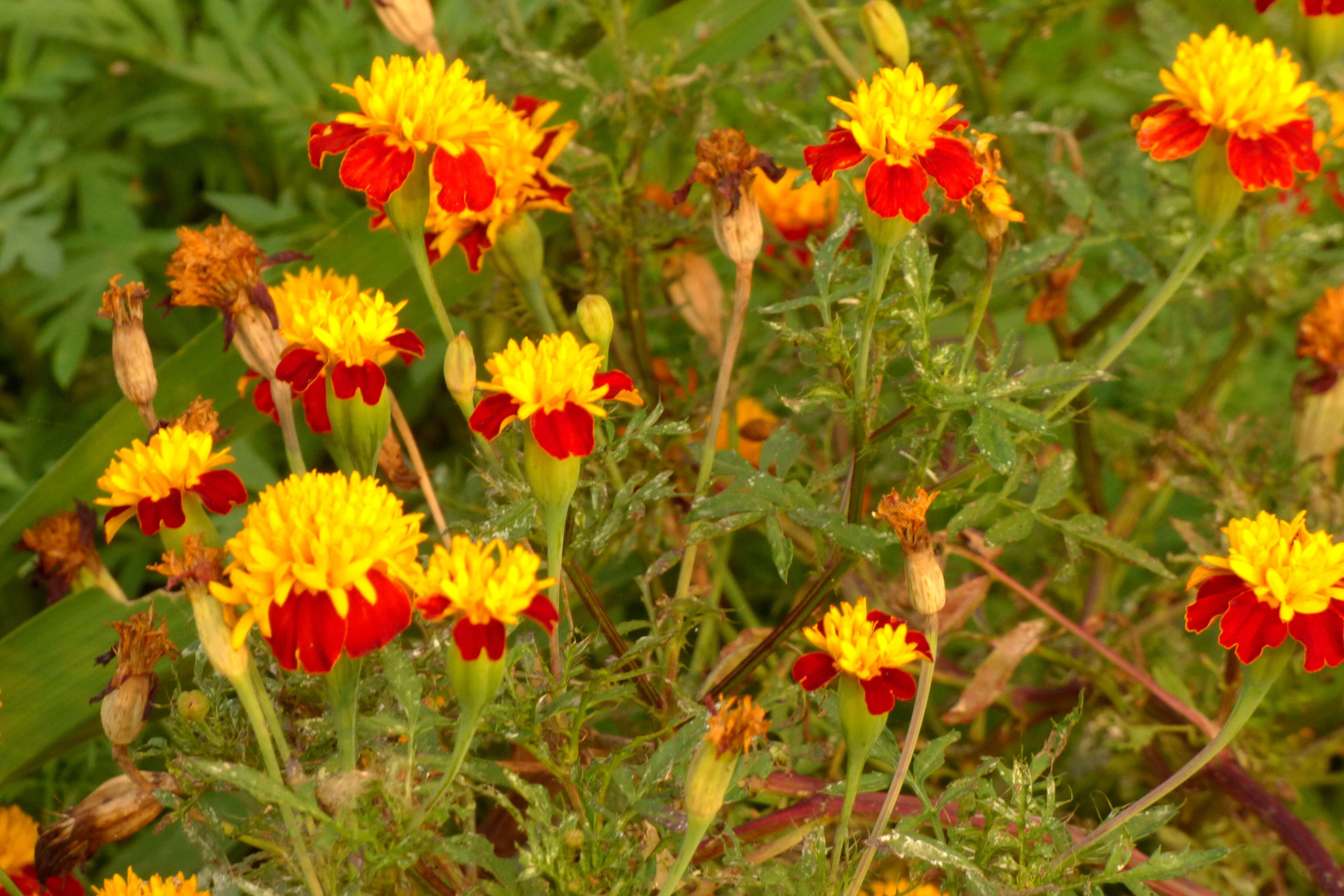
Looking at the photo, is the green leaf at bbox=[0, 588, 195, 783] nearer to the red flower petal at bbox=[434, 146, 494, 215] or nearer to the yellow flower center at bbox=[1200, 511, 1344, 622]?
the red flower petal at bbox=[434, 146, 494, 215]

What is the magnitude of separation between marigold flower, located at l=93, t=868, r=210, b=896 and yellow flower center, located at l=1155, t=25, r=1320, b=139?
1.85 ft

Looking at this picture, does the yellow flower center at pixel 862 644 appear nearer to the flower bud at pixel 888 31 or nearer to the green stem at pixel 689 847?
the green stem at pixel 689 847

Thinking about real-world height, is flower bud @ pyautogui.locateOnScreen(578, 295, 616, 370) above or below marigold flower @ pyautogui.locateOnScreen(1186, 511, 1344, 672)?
above

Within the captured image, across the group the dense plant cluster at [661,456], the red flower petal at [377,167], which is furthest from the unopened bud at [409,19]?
the red flower petal at [377,167]

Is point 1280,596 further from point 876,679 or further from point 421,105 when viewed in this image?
point 421,105

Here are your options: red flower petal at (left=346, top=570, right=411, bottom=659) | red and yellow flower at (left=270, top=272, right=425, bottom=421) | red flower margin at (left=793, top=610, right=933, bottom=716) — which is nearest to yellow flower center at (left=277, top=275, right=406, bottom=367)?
red and yellow flower at (left=270, top=272, right=425, bottom=421)

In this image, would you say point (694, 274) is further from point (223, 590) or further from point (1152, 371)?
point (223, 590)

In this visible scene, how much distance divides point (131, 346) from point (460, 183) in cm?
18

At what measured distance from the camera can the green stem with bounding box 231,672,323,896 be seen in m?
0.47

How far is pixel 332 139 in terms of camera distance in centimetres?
56

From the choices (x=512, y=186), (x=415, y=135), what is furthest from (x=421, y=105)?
(x=512, y=186)

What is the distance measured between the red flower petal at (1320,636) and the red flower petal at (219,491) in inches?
17.2

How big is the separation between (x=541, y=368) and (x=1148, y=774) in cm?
62

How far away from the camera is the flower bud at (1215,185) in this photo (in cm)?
60
